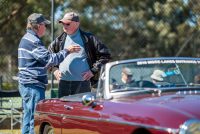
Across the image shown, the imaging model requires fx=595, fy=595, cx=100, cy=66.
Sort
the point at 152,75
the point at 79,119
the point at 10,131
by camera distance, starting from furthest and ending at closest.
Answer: the point at 10,131
the point at 152,75
the point at 79,119

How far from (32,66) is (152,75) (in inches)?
85.3

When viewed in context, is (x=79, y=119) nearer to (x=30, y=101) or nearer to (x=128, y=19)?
(x=30, y=101)

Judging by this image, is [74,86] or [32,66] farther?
[74,86]

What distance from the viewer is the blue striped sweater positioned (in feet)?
26.4

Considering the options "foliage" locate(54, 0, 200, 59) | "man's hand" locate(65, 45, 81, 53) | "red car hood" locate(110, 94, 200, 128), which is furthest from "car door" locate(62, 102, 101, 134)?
"foliage" locate(54, 0, 200, 59)

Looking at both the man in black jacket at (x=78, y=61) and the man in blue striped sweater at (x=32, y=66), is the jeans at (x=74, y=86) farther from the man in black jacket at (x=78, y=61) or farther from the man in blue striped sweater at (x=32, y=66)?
the man in blue striped sweater at (x=32, y=66)

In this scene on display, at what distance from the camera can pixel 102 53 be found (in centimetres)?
853

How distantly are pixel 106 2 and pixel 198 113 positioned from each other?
10921 mm

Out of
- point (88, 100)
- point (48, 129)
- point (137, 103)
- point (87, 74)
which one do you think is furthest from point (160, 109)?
point (87, 74)

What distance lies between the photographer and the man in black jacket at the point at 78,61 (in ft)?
27.3

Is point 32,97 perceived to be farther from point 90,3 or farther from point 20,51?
point 90,3

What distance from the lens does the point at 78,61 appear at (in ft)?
27.3

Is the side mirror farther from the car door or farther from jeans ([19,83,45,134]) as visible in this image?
jeans ([19,83,45,134])

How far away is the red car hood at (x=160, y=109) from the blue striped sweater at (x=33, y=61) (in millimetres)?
2212
